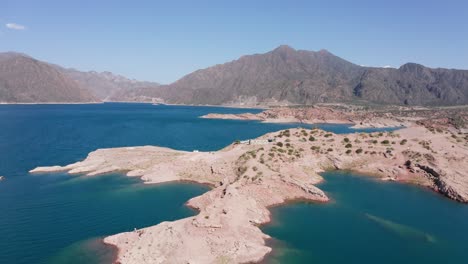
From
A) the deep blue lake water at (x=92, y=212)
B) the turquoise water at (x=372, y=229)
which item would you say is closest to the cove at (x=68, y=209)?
the deep blue lake water at (x=92, y=212)

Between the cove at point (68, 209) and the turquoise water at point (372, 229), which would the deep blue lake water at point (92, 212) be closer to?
the cove at point (68, 209)

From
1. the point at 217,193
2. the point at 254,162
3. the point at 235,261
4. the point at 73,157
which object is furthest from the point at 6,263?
the point at 73,157

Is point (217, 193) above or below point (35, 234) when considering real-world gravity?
above

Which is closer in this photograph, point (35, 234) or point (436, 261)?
point (436, 261)

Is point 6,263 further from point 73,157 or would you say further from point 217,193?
point 73,157

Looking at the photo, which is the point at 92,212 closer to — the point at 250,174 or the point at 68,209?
the point at 68,209
